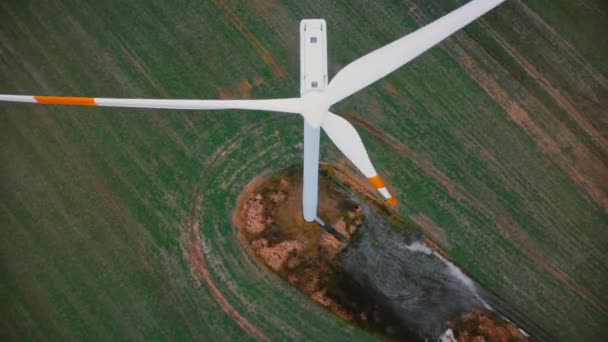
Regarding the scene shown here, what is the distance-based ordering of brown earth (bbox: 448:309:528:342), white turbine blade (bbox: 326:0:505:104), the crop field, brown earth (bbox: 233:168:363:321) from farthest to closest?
the crop field, brown earth (bbox: 233:168:363:321), brown earth (bbox: 448:309:528:342), white turbine blade (bbox: 326:0:505:104)

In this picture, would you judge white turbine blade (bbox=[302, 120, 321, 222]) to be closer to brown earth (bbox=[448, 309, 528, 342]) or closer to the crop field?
the crop field

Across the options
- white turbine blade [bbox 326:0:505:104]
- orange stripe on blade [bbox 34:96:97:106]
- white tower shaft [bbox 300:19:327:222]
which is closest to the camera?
orange stripe on blade [bbox 34:96:97:106]

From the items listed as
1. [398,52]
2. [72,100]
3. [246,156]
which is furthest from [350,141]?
[246,156]

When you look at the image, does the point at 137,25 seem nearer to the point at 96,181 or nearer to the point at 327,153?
the point at 96,181

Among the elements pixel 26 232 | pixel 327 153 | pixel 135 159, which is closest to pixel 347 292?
pixel 327 153

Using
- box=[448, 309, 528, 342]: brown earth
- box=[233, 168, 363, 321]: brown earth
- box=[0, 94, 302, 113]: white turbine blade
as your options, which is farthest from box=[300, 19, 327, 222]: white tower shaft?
box=[448, 309, 528, 342]: brown earth

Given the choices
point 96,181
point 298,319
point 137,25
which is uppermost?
point 137,25

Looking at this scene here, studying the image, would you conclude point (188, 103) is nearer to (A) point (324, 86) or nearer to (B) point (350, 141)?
(A) point (324, 86)

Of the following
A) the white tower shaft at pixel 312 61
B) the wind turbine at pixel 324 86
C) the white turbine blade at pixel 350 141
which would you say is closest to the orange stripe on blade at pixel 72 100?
the wind turbine at pixel 324 86
